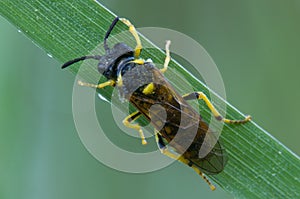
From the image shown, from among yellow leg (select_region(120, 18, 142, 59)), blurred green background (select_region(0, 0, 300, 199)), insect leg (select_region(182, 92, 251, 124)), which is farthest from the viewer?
blurred green background (select_region(0, 0, 300, 199))

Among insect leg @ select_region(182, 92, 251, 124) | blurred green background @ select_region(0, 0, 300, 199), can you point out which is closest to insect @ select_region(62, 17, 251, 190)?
insect leg @ select_region(182, 92, 251, 124)

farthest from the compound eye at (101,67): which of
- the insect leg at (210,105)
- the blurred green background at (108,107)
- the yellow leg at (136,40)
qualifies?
the blurred green background at (108,107)

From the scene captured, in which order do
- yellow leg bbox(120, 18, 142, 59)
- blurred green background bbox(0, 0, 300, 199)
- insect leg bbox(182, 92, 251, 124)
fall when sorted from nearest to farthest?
insect leg bbox(182, 92, 251, 124) < yellow leg bbox(120, 18, 142, 59) < blurred green background bbox(0, 0, 300, 199)

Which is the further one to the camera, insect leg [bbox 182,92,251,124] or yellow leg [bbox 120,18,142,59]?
yellow leg [bbox 120,18,142,59]

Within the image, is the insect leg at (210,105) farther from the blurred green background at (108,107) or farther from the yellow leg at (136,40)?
the blurred green background at (108,107)

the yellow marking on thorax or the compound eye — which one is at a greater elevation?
the yellow marking on thorax

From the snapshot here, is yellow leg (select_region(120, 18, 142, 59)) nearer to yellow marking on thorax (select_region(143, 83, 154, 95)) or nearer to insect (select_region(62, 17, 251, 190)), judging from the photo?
insect (select_region(62, 17, 251, 190))
